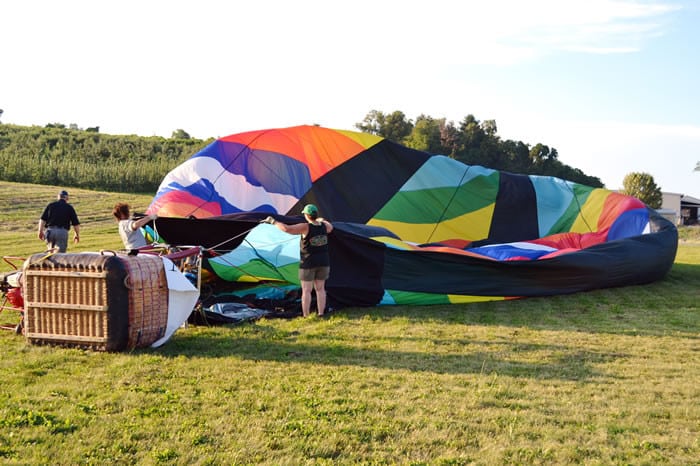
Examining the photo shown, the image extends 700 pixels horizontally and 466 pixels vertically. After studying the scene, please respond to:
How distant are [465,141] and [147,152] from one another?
15.2 metres

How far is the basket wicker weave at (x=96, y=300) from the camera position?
4.71 m

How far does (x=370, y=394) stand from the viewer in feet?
12.8

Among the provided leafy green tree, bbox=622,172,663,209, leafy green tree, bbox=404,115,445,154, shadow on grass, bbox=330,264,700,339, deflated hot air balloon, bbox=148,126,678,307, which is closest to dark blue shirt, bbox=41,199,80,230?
deflated hot air balloon, bbox=148,126,678,307

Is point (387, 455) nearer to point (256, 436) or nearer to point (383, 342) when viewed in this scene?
point (256, 436)

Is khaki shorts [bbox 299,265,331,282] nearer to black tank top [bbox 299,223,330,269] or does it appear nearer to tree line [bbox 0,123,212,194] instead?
black tank top [bbox 299,223,330,269]

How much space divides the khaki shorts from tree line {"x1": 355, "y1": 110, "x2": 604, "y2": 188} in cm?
2298

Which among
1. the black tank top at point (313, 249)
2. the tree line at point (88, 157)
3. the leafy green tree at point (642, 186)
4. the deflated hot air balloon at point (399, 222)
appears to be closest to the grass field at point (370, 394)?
the black tank top at point (313, 249)

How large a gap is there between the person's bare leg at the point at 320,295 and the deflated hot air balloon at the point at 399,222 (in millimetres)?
347

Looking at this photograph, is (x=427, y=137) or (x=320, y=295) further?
(x=427, y=137)

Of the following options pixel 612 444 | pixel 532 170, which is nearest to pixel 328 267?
pixel 612 444

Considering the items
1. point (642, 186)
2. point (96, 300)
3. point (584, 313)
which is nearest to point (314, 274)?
point (96, 300)

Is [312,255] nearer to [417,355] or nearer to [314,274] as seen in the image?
[314,274]

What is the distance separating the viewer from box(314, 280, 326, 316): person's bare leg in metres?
6.36

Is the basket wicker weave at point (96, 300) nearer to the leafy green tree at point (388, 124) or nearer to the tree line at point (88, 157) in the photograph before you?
the tree line at point (88, 157)
